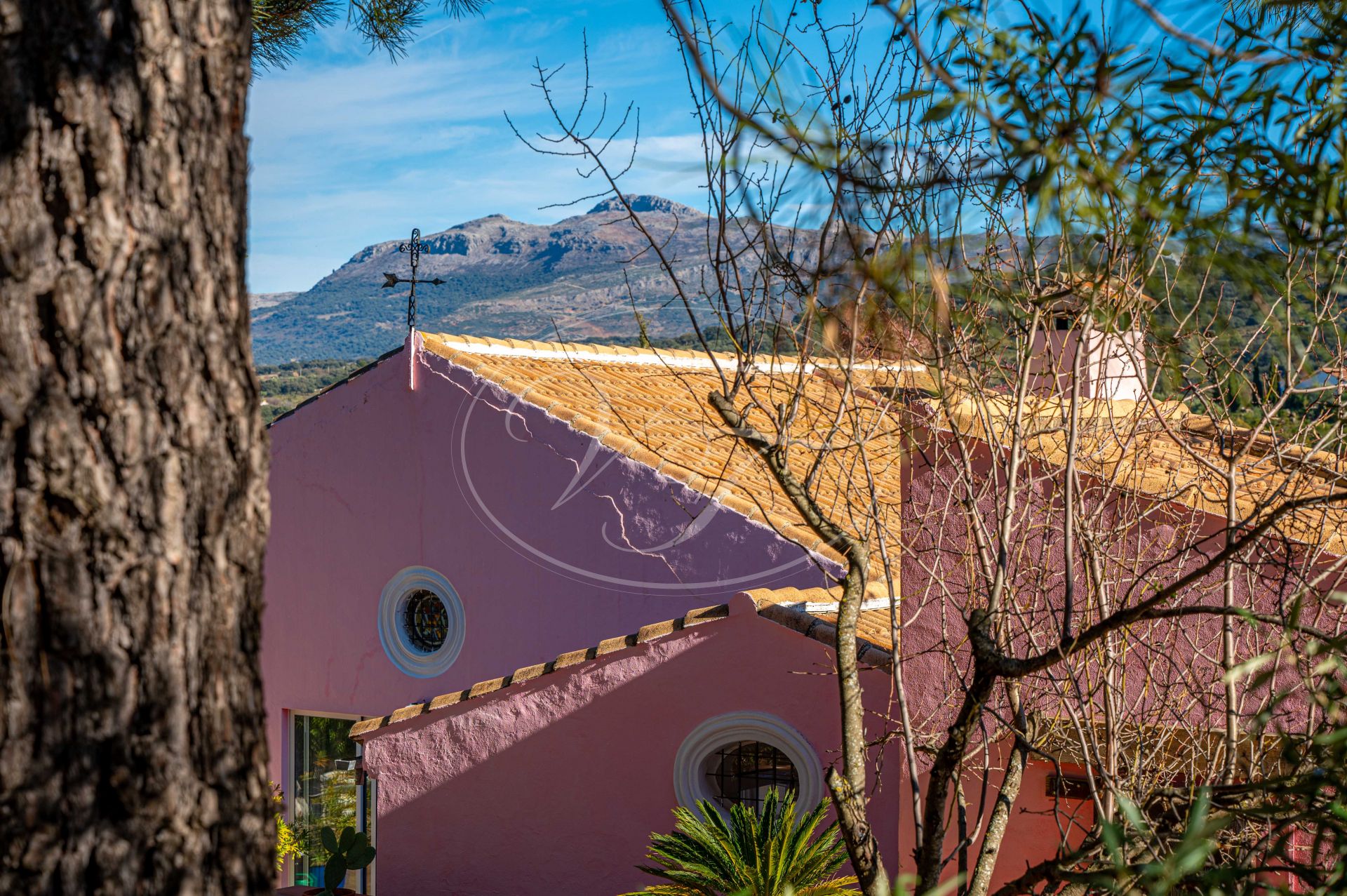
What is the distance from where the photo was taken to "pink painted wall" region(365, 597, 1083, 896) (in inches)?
255

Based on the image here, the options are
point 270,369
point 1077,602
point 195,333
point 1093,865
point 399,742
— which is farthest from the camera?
point 270,369

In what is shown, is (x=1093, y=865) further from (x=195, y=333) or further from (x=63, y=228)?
(x=63, y=228)

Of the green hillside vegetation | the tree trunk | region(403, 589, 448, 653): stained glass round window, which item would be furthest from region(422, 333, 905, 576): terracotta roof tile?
the green hillside vegetation

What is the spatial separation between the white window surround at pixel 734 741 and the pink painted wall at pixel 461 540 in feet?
5.75

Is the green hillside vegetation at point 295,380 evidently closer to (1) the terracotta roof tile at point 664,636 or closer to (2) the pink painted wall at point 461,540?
(2) the pink painted wall at point 461,540

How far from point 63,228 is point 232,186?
295 millimetres

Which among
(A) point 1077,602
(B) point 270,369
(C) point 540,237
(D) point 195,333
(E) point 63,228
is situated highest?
(C) point 540,237

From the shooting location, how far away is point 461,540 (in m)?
10.4

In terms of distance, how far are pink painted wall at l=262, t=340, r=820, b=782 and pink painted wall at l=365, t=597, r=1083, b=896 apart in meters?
1.65

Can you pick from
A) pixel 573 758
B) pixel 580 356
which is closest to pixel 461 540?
pixel 580 356

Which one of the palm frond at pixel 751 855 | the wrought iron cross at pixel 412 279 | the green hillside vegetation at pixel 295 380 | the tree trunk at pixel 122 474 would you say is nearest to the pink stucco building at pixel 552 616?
Result: the palm frond at pixel 751 855

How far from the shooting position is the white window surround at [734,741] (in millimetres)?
6348

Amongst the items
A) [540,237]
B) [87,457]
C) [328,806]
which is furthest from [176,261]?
[540,237]

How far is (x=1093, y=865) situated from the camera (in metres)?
3.29
